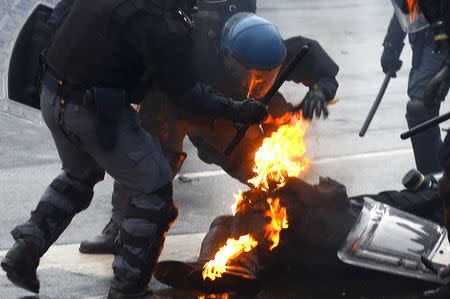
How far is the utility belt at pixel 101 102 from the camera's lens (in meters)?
5.62

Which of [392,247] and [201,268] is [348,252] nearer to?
[392,247]

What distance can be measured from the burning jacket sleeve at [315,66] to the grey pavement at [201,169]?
1182 millimetres

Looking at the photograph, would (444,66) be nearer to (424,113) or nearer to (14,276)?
(424,113)

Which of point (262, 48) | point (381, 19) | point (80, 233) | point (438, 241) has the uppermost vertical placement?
point (262, 48)

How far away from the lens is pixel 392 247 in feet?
19.6

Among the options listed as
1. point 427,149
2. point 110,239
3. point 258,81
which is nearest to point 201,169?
point 427,149

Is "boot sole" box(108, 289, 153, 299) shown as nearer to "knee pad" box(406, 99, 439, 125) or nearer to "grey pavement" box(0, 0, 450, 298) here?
"grey pavement" box(0, 0, 450, 298)

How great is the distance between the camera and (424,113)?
7715 millimetres

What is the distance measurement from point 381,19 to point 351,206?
38.3ft

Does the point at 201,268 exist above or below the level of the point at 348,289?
above

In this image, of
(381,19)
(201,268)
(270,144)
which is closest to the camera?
(201,268)

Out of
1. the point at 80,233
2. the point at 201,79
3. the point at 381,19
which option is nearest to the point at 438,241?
the point at 201,79

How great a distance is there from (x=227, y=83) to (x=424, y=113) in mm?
1563

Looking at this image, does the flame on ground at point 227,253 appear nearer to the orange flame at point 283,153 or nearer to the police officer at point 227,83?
the orange flame at point 283,153
